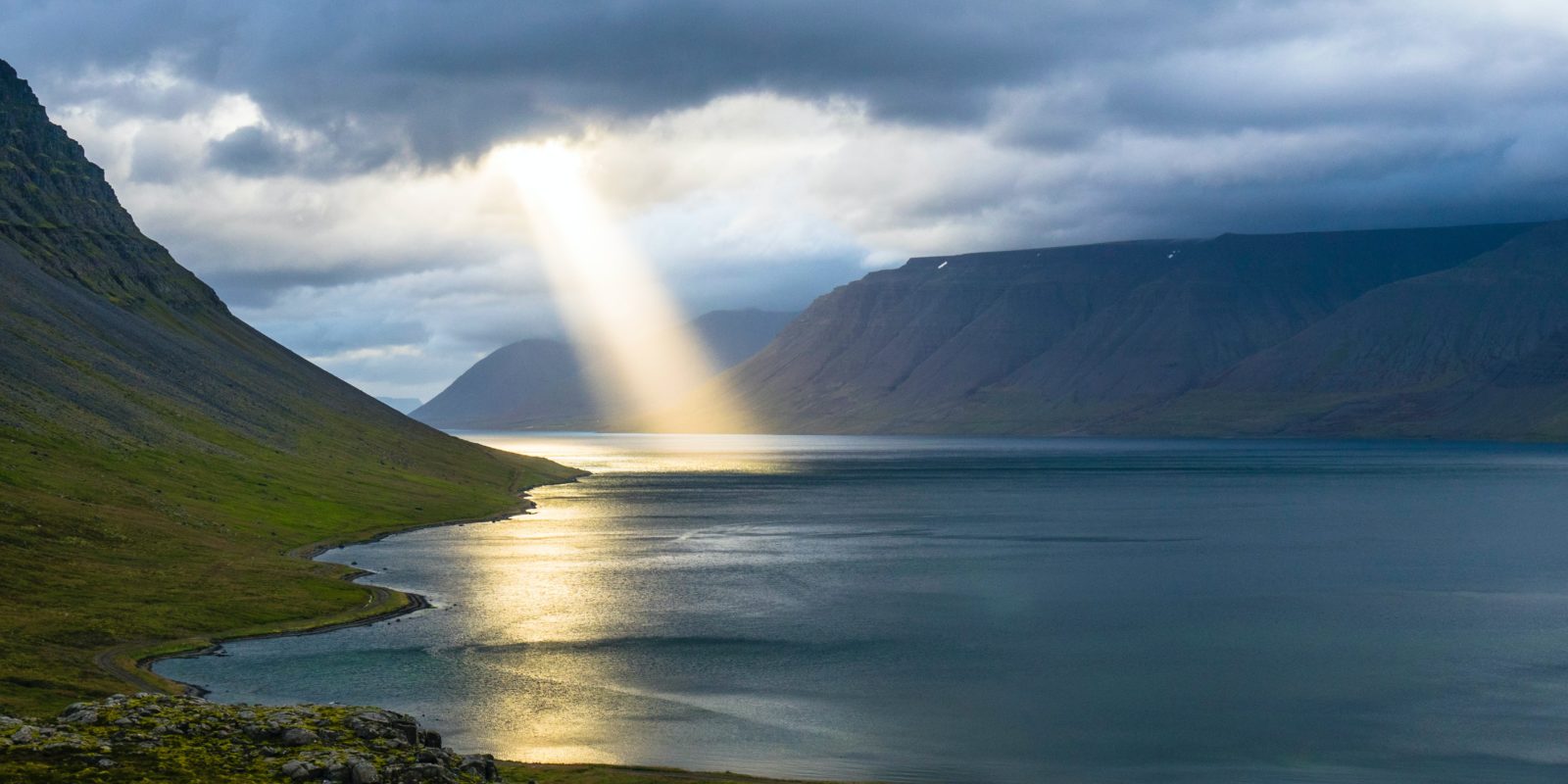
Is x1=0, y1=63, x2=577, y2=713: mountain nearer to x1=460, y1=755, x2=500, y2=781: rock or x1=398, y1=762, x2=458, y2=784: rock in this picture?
x1=460, y1=755, x2=500, y2=781: rock

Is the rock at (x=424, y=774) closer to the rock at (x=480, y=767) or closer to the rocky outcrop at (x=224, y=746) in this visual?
the rocky outcrop at (x=224, y=746)

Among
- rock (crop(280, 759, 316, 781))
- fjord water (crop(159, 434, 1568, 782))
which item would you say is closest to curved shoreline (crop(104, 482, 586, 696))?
fjord water (crop(159, 434, 1568, 782))

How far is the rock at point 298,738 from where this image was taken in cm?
4159

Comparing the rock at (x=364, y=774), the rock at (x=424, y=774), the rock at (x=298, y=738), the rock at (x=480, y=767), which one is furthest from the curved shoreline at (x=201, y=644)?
the rock at (x=364, y=774)

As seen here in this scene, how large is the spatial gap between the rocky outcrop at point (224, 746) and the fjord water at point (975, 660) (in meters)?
12.2

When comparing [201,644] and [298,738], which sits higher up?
[298,738]

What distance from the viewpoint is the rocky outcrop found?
3819 cm

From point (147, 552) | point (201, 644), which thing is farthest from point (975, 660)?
point (147, 552)

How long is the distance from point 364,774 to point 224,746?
206 inches

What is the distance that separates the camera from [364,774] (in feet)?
128

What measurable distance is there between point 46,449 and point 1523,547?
5821 inches

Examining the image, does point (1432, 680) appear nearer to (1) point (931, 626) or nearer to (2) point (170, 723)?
(1) point (931, 626)

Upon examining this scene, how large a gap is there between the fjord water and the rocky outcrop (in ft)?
40.1

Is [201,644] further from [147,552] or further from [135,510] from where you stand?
[135,510]
